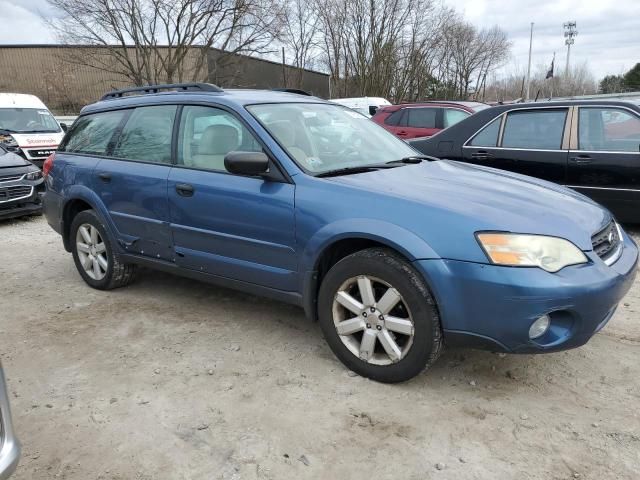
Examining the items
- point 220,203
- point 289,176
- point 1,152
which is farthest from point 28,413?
point 1,152

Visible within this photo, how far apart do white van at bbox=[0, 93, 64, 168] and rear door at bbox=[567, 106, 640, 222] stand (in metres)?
10.2

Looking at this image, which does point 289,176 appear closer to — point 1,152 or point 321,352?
point 321,352

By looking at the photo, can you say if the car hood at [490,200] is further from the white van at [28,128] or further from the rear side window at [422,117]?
the white van at [28,128]

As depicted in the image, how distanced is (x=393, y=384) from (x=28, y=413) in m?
1.99

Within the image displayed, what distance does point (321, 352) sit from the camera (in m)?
3.45

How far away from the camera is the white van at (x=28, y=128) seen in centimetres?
1105

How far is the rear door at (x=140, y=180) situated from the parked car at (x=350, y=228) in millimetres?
13

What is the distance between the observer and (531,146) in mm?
6191

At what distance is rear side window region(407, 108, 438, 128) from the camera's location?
11.1 m

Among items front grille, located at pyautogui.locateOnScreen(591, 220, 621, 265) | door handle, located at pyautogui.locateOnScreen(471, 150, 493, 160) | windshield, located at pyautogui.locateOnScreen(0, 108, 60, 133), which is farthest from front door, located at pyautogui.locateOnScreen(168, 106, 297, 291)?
windshield, located at pyautogui.locateOnScreen(0, 108, 60, 133)

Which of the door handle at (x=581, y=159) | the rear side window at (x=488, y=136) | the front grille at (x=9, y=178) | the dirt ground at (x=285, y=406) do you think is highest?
the rear side window at (x=488, y=136)

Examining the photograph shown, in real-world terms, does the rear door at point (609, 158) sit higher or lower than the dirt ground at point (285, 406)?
higher

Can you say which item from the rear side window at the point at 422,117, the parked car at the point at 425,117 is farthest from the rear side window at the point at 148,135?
the rear side window at the point at 422,117

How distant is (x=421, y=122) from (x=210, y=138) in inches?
326
